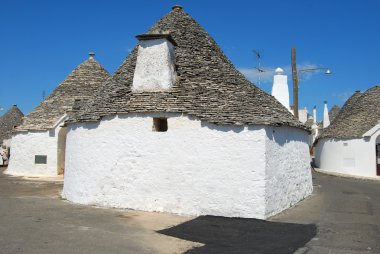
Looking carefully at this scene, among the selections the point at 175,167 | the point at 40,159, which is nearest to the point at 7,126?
the point at 40,159

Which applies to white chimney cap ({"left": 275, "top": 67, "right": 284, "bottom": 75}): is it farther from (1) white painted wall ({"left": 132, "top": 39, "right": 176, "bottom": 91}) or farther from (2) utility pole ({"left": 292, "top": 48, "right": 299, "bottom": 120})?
(1) white painted wall ({"left": 132, "top": 39, "right": 176, "bottom": 91})

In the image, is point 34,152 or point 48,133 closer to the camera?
point 48,133

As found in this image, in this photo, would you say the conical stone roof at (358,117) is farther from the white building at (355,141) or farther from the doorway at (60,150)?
the doorway at (60,150)

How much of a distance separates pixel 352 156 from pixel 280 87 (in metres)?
7.79

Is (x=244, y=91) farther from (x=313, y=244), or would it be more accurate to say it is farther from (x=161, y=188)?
(x=313, y=244)

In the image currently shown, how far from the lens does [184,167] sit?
33.9 ft

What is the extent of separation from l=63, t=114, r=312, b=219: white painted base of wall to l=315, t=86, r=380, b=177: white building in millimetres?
13258

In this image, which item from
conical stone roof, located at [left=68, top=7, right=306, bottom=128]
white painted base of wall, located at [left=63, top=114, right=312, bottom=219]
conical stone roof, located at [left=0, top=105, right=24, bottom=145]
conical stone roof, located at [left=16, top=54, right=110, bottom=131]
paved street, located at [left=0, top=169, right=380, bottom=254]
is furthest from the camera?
conical stone roof, located at [left=0, top=105, right=24, bottom=145]

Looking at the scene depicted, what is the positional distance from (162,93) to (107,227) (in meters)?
4.22

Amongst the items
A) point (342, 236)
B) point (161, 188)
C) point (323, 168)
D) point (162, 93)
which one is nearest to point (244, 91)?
point (162, 93)

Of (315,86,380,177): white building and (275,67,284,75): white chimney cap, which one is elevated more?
(275,67,284,75): white chimney cap

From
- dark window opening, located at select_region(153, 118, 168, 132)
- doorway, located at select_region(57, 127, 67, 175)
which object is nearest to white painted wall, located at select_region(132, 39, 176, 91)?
dark window opening, located at select_region(153, 118, 168, 132)

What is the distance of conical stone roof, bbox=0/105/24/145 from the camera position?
113 feet

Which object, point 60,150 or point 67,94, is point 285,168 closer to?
point 60,150
